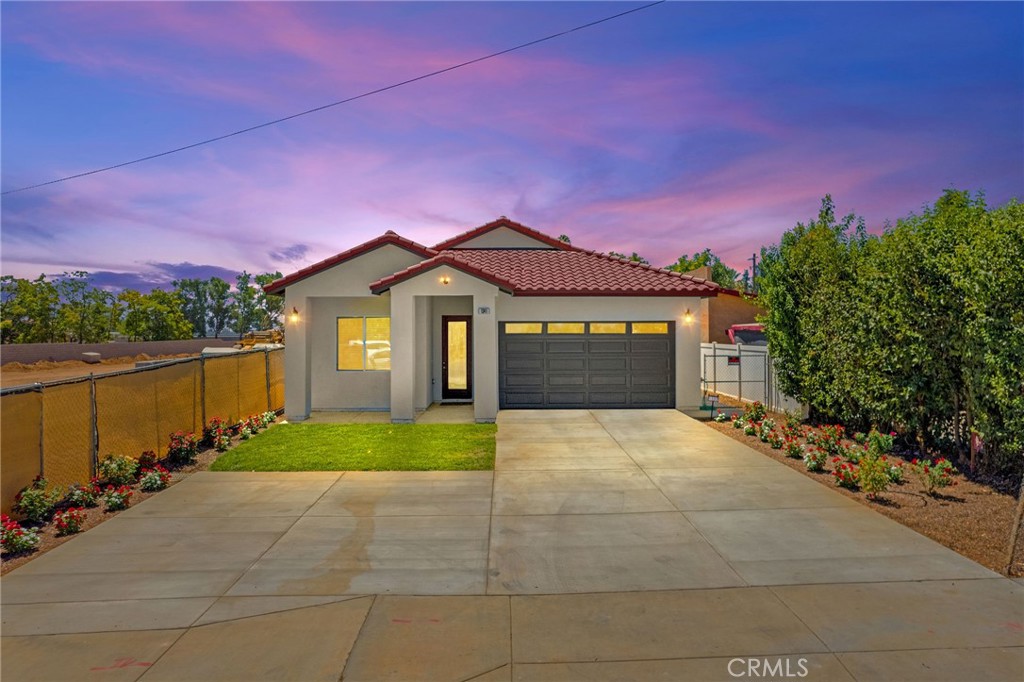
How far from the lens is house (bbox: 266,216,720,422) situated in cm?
1423

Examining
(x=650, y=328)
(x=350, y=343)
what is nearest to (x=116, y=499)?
(x=350, y=343)

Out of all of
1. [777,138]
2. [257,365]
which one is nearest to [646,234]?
[777,138]

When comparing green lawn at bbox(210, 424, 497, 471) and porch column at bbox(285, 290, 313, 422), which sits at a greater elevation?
porch column at bbox(285, 290, 313, 422)

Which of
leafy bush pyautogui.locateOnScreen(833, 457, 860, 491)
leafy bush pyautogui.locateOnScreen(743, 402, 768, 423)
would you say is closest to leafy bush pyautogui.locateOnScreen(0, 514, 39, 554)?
leafy bush pyautogui.locateOnScreen(833, 457, 860, 491)

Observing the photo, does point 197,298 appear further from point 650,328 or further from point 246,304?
point 650,328

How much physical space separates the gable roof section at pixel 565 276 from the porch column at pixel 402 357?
54 centimetres

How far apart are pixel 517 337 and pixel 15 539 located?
11386 mm

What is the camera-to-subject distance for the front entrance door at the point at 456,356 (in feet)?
52.0

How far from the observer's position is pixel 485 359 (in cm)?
1336

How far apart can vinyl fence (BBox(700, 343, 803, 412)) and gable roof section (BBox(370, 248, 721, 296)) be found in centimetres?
259

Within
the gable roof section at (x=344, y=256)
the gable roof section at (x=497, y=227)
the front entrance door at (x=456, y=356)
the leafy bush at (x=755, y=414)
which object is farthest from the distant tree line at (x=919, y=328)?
the gable roof section at (x=344, y=256)

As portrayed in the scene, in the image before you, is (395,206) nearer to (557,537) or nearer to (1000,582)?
(557,537)

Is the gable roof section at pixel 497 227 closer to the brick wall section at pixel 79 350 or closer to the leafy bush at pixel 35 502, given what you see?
the leafy bush at pixel 35 502

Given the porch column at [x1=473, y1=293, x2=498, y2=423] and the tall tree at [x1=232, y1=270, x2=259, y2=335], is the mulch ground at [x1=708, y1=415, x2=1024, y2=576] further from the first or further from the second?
the tall tree at [x1=232, y1=270, x2=259, y2=335]
